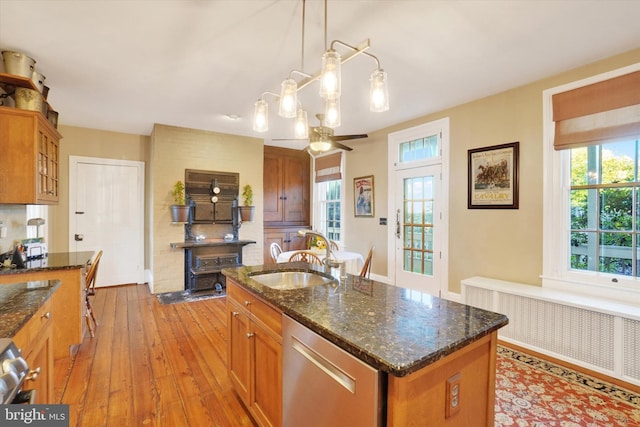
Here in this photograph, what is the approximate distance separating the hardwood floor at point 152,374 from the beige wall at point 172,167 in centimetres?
94

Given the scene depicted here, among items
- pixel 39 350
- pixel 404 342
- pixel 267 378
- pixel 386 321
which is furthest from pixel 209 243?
pixel 404 342

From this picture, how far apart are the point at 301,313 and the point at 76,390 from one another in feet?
6.92

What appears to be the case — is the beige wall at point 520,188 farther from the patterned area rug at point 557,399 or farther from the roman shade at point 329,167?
the roman shade at point 329,167

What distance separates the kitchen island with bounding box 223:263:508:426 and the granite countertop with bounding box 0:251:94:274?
1.98 meters

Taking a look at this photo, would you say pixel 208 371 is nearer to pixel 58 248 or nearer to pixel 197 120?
pixel 197 120

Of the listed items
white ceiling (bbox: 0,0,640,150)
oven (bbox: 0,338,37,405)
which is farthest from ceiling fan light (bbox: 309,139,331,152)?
oven (bbox: 0,338,37,405)

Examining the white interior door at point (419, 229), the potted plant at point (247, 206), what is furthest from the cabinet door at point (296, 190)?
the white interior door at point (419, 229)

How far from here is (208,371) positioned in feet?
8.18

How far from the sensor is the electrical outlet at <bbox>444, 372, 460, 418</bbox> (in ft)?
3.55

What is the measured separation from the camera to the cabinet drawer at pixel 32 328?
4.11ft

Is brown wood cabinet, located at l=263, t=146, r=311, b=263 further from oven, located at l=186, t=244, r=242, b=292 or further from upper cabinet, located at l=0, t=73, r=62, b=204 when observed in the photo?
upper cabinet, located at l=0, t=73, r=62, b=204

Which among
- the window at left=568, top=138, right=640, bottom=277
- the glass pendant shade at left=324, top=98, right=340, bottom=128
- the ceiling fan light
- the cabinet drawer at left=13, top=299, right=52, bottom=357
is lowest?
the cabinet drawer at left=13, top=299, right=52, bottom=357

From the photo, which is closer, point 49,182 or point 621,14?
point 621,14

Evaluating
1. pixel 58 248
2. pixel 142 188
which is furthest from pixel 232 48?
pixel 58 248
